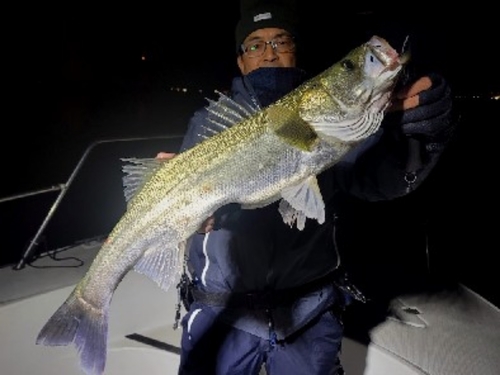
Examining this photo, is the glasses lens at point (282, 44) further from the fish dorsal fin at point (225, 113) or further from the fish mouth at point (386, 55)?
the fish mouth at point (386, 55)

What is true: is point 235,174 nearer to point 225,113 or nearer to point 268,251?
point 225,113

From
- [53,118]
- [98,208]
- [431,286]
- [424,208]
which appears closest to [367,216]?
[424,208]

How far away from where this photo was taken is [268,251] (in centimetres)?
220

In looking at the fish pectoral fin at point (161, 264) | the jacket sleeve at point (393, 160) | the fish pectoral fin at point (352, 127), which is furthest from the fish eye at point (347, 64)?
the fish pectoral fin at point (161, 264)

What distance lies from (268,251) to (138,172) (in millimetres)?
723

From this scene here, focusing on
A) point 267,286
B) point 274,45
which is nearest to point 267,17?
point 274,45

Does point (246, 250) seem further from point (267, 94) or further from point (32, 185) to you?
point (32, 185)

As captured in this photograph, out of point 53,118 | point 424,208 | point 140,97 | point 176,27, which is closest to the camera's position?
point 424,208

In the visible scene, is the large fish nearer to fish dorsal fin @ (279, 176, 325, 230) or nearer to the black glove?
fish dorsal fin @ (279, 176, 325, 230)

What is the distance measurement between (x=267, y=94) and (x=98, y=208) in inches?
403

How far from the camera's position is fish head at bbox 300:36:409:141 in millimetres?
1499

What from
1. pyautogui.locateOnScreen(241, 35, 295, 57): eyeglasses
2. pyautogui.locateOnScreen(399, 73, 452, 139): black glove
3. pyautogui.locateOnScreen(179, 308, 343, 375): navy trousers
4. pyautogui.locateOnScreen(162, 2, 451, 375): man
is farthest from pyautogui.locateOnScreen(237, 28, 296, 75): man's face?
pyautogui.locateOnScreen(179, 308, 343, 375): navy trousers

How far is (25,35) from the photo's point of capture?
30578 millimetres

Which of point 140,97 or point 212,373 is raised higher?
point 140,97
